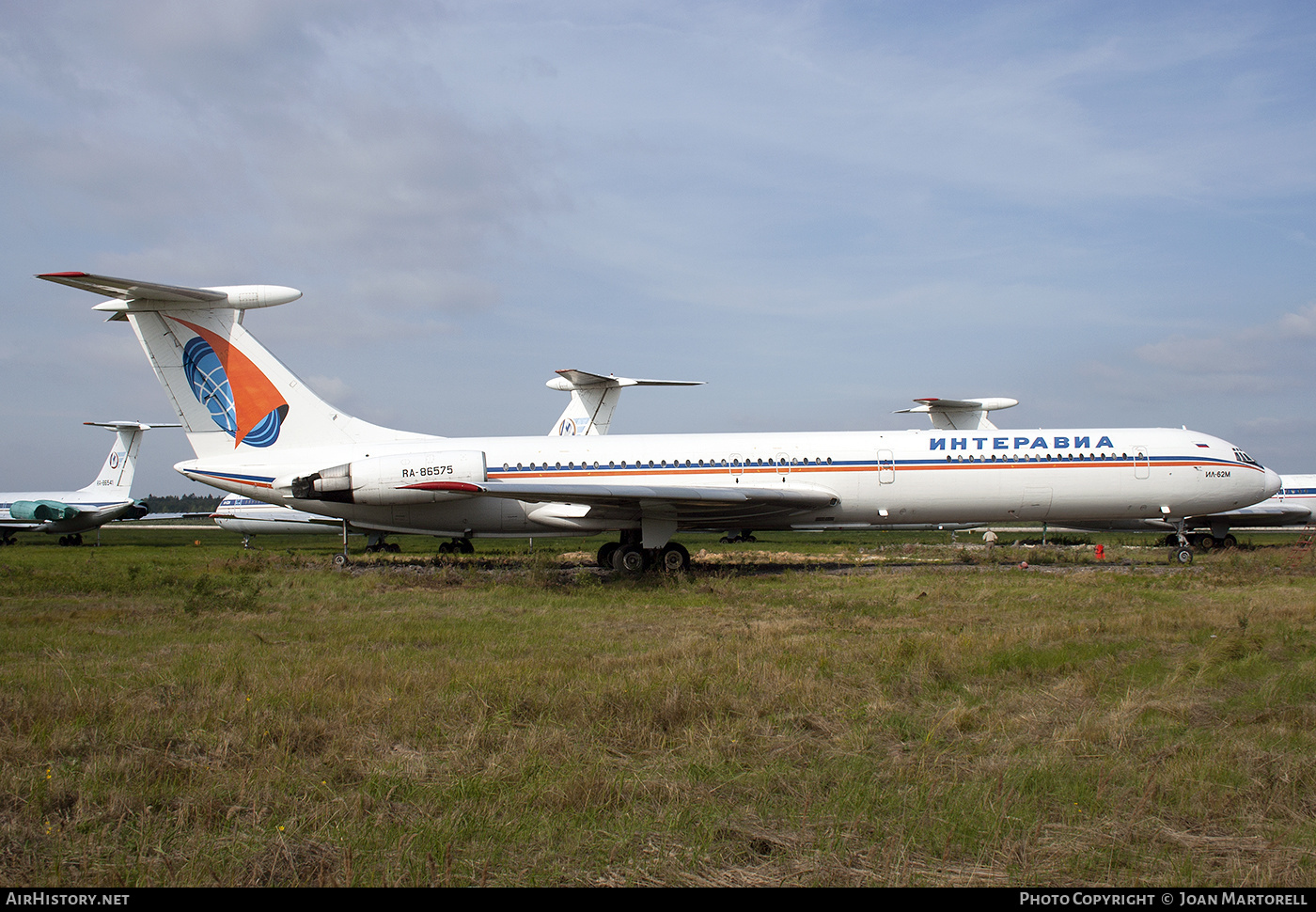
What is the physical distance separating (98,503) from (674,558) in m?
35.1

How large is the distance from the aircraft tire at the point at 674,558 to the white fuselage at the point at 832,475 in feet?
2.34

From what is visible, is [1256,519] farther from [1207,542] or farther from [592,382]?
[592,382]

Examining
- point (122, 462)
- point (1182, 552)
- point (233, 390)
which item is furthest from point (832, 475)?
point (122, 462)

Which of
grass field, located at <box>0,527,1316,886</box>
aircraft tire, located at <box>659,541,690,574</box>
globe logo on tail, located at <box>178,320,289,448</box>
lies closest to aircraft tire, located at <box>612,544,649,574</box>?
aircraft tire, located at <box>659,541,690,574</box>

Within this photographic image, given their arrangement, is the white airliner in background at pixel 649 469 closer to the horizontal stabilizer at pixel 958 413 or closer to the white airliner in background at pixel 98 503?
the horizontal stabilizer at pixel 958 413

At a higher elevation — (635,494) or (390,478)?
(390,478)

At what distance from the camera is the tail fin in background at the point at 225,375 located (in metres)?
17.2

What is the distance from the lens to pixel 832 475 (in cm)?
1894

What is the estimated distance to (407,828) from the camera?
4051mm

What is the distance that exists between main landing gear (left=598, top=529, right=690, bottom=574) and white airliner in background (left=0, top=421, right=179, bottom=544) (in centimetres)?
3066

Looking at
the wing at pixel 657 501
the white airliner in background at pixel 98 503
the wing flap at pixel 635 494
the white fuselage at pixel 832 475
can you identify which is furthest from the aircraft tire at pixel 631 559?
the white airliner in background at pixel 98 503

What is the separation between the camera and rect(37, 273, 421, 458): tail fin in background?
17203mm

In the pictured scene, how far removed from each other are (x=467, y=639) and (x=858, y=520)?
470 inches
